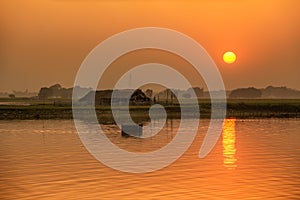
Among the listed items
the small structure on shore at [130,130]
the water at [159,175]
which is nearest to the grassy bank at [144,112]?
the small structure on shore at [130,130]

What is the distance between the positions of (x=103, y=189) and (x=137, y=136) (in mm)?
32557

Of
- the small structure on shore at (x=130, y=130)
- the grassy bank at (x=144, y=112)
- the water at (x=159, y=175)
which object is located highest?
the grassy bank at (x=144, y=112)

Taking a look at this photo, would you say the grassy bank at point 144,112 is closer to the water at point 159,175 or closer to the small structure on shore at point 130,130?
the small structure on shore at point 130,130

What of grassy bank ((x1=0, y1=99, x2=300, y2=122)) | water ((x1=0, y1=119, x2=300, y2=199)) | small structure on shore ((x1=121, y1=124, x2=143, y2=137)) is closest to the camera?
water ((x1=0, y1=119, x2=300, y2=199))

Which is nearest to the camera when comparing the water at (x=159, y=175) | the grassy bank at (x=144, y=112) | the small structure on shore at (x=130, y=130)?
the water at (x=159, y=175)

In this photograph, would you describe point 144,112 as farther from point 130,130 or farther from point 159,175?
point 159,175

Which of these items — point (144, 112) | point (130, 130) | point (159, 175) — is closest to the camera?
point (159, 175)

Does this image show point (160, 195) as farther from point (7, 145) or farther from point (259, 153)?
point (7, 145)

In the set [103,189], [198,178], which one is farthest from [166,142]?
[103,189]

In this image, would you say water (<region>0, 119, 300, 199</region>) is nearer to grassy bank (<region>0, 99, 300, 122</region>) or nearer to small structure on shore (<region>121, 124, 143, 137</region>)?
small structure on shore (<region>121, 124, 143, 137</region>)

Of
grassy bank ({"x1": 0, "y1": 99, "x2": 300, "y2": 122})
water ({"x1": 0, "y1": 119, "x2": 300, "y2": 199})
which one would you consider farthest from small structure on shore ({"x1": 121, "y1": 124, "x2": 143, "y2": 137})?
grassy bank ({"x1": 0, "y1": 99, "x2": 300, "y2": 122})

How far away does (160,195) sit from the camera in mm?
22500

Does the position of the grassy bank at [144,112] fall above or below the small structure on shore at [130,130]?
above

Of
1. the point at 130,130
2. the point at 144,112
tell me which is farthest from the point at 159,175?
the point at 144,112
